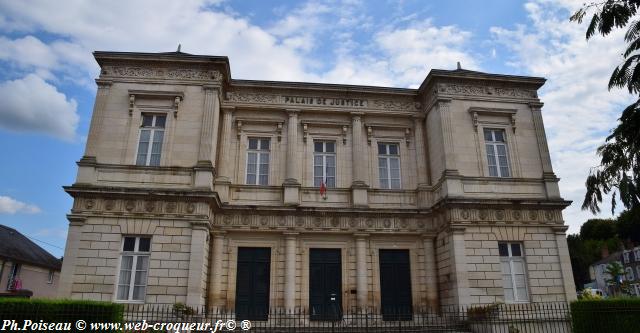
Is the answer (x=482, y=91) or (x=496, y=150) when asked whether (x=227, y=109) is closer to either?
(x=482, y=91)

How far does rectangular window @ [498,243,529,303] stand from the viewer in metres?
15.3

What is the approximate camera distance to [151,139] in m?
16.0

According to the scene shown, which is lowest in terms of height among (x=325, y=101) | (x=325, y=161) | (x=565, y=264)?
(x=565, y=264)

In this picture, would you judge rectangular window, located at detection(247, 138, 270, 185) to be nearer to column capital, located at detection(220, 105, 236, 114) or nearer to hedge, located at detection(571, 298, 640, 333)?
column capital, located at detection(220, 105, 236, 114)

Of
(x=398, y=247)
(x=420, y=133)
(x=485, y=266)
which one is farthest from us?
(x=420, y=133)

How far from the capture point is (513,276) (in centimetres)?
1553

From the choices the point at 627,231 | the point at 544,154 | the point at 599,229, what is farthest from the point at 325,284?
the point at 599,229

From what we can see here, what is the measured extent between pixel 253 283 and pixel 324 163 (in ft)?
18.2

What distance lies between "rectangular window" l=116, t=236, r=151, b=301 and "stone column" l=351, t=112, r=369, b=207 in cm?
777

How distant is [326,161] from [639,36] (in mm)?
11511

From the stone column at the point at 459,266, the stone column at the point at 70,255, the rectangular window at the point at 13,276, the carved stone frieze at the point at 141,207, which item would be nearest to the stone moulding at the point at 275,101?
the carved stone frieze at the point at 141,207

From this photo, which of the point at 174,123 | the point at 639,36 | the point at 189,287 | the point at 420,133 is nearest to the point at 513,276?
the point at 420,133

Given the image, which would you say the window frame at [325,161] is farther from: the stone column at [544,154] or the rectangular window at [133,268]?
the stone column at [544,154]

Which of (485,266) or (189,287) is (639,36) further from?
(189,287)
